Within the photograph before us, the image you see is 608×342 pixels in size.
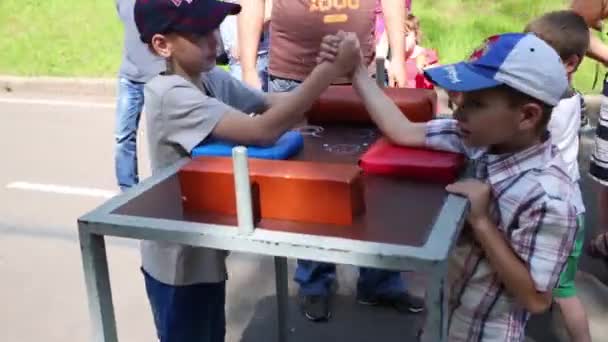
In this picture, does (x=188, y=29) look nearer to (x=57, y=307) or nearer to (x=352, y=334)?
(x=352, y=334)

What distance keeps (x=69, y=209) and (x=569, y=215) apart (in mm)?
3265

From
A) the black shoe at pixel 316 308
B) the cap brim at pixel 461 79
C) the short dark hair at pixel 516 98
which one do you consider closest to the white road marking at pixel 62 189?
the black shoe at pixel 316 308

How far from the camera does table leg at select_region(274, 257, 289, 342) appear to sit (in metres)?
2.49

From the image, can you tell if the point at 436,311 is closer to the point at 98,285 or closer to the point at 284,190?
the point at 284,190

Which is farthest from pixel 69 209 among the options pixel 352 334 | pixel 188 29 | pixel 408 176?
pixel 408 176

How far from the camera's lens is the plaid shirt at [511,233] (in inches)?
59.6

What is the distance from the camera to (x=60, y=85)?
7.32 m

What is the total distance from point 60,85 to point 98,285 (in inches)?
242

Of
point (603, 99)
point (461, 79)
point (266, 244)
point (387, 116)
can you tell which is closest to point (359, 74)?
point (387, 116)

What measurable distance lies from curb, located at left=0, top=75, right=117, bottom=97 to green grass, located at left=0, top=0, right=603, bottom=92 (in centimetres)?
19

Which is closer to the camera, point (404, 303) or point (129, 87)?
point (404, 303)

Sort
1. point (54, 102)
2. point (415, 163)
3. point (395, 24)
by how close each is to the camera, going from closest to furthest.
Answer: point (415, 163), point (395, 24), point (54, 102)

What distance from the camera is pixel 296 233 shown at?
1.41 m

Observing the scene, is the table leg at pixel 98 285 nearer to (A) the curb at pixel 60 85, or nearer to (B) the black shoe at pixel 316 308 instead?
(B) the black shoe at pixel 316 308
